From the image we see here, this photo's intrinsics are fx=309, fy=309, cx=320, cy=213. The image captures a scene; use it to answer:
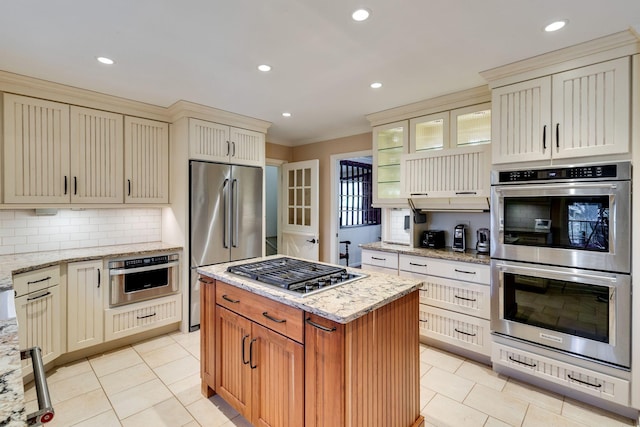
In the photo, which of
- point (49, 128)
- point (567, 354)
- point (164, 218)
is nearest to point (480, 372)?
point (567, 354)

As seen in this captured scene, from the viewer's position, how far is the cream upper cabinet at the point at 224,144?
3.48 metres

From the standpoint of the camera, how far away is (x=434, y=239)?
11.2 feet

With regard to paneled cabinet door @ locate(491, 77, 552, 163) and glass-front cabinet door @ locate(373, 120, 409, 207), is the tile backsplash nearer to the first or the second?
glass-front cabinet door @ locate(373, 120, 409, 207)

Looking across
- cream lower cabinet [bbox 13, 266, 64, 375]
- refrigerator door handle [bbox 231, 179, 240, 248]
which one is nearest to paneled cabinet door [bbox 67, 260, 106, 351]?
cream lower cabinet [bbox 13, 266, 64, 375]

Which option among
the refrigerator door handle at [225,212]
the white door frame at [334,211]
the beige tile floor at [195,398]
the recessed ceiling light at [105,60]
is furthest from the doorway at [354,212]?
the recessed ceiling light at [105,60]

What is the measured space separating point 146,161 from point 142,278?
4.26 feet

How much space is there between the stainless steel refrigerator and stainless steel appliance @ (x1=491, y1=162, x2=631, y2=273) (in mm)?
2720

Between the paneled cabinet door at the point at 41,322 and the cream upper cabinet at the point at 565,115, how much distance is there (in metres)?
3.89

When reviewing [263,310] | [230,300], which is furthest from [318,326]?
[230,300]

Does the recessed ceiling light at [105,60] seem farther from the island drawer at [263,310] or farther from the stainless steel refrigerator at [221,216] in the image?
the island drawer at [263,310]

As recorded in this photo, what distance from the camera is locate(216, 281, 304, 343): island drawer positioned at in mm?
1587

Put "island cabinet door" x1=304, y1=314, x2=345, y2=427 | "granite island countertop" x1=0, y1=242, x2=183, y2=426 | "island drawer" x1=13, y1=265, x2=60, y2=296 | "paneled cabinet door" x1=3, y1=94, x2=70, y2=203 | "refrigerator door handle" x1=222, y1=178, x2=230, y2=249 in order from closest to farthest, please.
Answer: "granite island countertop" x1=0, y1=242, x2=183, y2=426 → "island cabinet door" x1=304, y1=314, x2=345, y2=427 → "island drawer" x1=13, y1=265, x2=60, y2=296 → "paneled cabinet door" x1=3, y1=94, x2=70, y2=203 → "refrigerator door handle" x1=222, y1=178, x2=230, y2=249

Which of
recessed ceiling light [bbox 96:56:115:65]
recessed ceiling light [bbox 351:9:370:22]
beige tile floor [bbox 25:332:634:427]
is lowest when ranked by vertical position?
beige tile floor [bbox 25:332:634:427]

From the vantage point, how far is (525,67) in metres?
2.37
